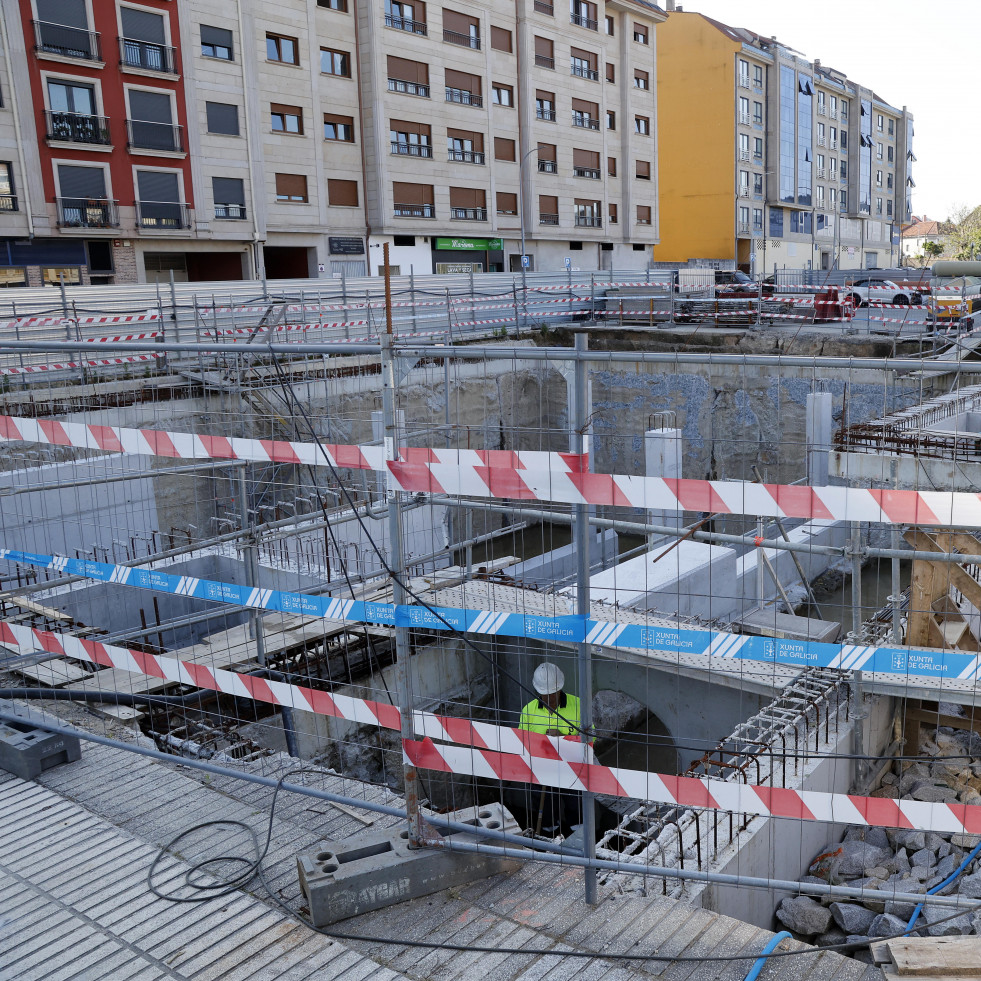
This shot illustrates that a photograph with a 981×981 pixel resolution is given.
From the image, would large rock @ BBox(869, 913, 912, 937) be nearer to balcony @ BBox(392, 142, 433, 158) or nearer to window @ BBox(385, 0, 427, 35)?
balcony @ BBox(392, 142, 433, 158)

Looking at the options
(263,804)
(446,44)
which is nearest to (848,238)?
(446,44)

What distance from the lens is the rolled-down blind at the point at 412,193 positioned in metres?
35.5

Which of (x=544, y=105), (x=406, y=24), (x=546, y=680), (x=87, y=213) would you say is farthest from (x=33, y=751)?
(x=544, y=105)

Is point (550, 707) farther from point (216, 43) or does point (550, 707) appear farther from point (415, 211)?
point (415, 211)

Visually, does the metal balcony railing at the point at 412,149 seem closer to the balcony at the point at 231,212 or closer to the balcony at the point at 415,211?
the balcony at the point at 415,211

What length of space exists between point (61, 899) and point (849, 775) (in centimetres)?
622

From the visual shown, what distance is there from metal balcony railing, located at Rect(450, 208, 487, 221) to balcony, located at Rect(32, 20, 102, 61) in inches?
566

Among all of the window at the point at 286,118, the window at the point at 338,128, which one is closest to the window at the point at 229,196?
the window at the point at 286,118

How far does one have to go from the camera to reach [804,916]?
19.0 feet

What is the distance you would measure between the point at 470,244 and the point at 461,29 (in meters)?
8.30

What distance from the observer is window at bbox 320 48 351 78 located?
33312 mm

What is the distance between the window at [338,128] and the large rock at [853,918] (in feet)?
107

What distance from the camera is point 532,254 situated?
42.4 metres

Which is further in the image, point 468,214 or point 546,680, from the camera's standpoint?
point 468,214
